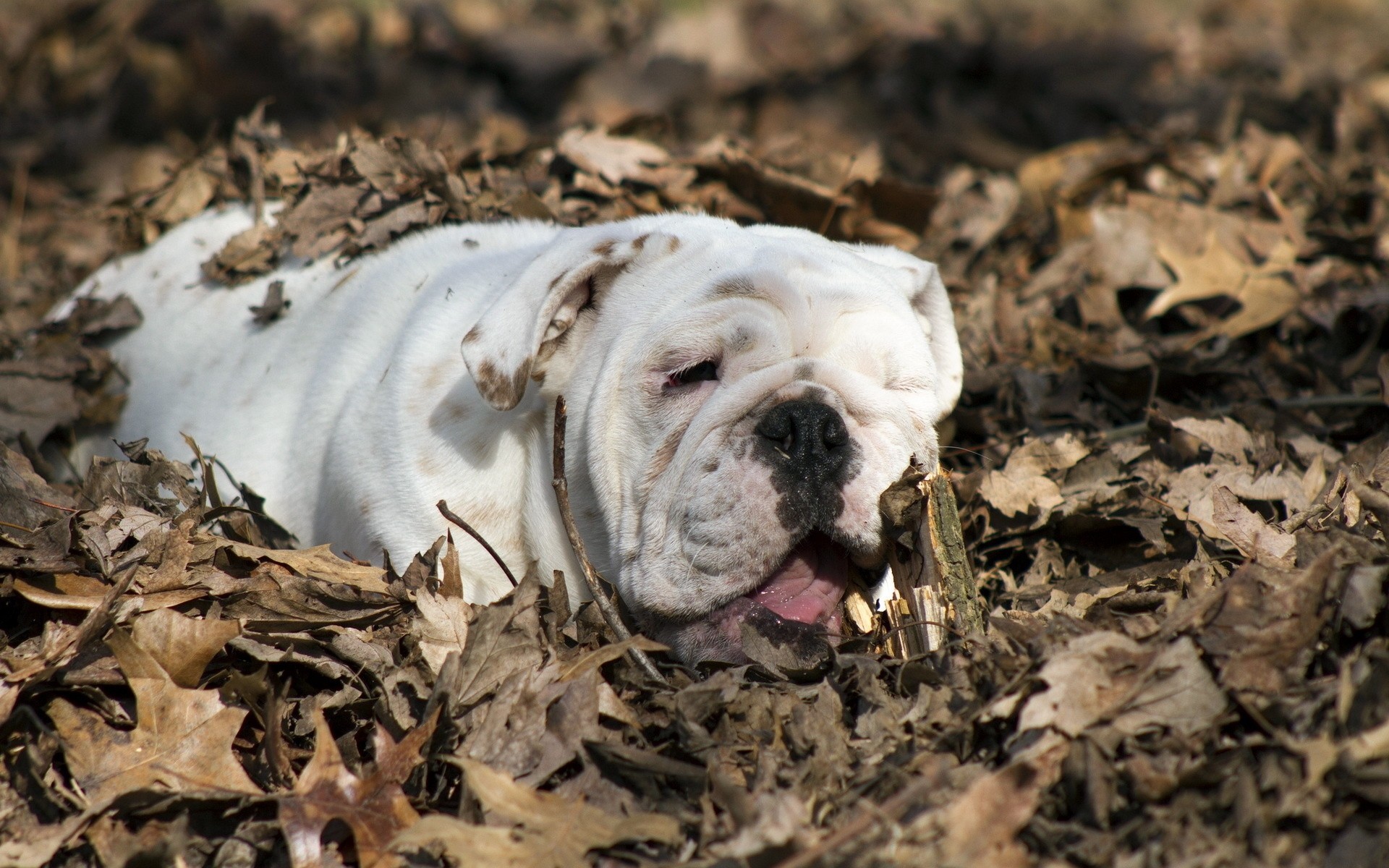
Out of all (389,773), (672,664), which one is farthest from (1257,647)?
(389,773)

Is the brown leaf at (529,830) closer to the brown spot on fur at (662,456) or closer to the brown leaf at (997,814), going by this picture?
the brown leaf at (997,814)

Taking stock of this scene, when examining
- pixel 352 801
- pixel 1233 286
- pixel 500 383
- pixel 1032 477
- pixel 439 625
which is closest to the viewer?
pixel 352 801

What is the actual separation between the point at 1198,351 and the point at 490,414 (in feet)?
9.74

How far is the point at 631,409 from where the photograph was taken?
3367 millimetres

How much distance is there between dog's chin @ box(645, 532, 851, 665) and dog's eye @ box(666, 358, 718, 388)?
22.7 inches

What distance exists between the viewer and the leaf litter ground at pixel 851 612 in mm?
2352

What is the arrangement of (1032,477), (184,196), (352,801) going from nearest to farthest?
(352,801)
(1032,477)
(184,196)

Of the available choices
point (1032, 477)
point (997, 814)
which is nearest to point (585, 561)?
point (997, 814)

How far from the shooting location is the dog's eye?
3379 millimetres

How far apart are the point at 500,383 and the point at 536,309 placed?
0.79 feet

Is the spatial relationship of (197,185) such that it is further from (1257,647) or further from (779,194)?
(1257,647)

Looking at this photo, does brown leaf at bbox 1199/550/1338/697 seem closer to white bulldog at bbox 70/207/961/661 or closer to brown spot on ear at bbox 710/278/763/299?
white bulldog at bbox 70/207/961/661

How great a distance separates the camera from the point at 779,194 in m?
5.42

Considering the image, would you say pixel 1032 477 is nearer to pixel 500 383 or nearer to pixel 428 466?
pixel 500 383
